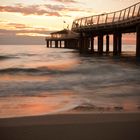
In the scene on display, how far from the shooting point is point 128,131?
4152 mm

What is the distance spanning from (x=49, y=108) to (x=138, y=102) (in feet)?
7.33

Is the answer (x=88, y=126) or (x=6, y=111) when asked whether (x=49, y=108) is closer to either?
(x=6, y=111)

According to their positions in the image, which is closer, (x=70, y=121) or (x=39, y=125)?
(x=39, y=125)

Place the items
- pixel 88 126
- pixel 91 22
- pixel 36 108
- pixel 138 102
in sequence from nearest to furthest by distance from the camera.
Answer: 1. pixel 88 126
2. pixel 36 108
3. pixel 138 102
4. pixel 91 22

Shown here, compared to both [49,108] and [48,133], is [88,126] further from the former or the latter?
[49,108]

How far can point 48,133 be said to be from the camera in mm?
4113

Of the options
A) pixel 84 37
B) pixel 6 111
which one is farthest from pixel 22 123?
pixel 84 37

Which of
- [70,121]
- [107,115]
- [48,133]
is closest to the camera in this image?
[48,133]

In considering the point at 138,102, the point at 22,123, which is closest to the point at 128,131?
the point at 22,123

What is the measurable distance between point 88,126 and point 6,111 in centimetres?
273

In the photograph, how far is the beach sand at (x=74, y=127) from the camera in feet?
13.0

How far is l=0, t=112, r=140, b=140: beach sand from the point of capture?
3951mm

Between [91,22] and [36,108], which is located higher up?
[91,22]

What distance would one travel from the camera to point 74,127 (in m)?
4.39
